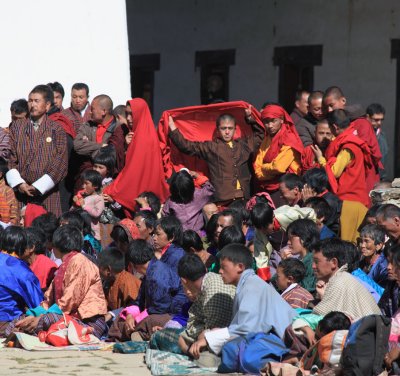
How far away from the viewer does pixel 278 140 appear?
12.5 m

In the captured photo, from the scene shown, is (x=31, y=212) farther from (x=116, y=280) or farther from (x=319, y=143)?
(x=319, y=143)

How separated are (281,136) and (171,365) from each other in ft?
12.5

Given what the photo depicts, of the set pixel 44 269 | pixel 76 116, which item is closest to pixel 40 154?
pixel 76 116

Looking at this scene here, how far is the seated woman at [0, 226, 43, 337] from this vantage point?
10.6 m

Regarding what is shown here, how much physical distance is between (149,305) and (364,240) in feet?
5.58

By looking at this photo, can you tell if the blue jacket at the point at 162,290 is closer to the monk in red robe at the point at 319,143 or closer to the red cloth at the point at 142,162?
the red cloth at the point at 142,162

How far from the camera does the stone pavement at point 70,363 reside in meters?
9.13

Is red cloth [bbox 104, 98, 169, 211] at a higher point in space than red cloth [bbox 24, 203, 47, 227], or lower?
higher

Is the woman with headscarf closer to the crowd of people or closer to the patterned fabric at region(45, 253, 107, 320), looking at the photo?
the crowd of people

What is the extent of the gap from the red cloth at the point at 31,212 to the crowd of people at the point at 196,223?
17 mm

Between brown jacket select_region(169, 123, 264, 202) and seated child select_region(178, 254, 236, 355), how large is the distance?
2830 mm

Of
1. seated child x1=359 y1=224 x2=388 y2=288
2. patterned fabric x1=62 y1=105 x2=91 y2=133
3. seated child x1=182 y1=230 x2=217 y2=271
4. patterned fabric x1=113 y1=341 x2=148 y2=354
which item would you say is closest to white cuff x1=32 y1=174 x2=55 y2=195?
patterned fabric x1=62 y1=105 x2=91 y2=133

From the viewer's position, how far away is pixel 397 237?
10062mm

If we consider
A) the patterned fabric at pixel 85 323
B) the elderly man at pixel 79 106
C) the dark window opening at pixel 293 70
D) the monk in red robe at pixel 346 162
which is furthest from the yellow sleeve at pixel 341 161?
the dark window opening at pixel 293 70
